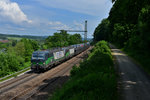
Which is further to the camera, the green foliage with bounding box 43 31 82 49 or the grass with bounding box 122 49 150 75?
the green foliage with bounding box 43 31 82 49

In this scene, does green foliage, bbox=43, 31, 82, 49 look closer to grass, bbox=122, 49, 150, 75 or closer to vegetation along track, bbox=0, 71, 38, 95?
grass, bbox=122, 49, 150, 75

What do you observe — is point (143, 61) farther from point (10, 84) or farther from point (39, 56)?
point (10, 84)

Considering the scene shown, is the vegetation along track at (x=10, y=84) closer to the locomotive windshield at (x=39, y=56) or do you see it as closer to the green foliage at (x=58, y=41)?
the locomotive windshield at (x=39, y=56)

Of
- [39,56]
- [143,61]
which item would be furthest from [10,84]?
[143,61]

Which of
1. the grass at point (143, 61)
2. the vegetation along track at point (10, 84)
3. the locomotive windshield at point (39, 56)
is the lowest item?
the vegetation along track at point (10, 84)

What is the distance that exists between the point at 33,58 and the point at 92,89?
17.1 meters

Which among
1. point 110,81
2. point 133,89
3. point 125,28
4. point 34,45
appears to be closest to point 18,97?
point 110,81

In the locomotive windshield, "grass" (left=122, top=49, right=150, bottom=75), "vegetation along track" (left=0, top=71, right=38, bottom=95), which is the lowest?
"vegetation along track" (left=0, top=71, right=38, bottom=95)

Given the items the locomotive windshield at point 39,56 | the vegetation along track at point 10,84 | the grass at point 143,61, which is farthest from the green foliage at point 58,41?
the vegetation along track at point 10,84

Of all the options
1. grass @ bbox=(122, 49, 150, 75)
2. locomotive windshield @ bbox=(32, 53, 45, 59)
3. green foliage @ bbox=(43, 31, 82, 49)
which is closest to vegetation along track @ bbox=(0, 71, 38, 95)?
locomotive windshield @ bbox=(32, 53, 45, 59)

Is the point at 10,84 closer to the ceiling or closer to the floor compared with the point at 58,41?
closer to the floor

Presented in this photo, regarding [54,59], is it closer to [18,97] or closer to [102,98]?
[18,97]

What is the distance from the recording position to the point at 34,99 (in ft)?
43.0

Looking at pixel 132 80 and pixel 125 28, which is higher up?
pixel 125 28
